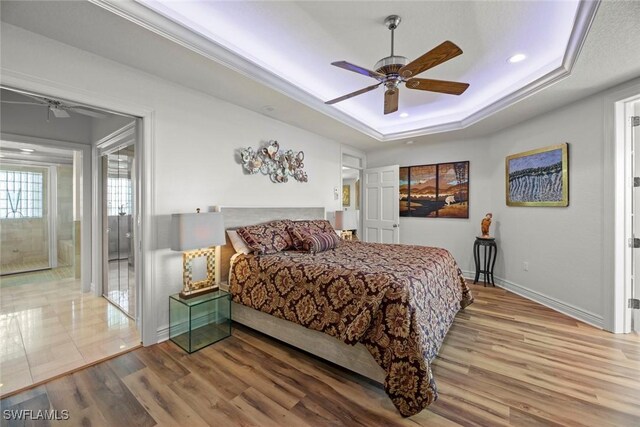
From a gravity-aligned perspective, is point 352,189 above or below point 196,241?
above

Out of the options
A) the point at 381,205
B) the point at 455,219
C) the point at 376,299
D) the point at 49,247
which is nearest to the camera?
the point at 376,299

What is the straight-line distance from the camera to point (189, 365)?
2.21 meters

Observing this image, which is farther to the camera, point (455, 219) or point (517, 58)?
point (455, 219)

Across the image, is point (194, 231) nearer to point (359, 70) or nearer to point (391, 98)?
point (359, 70)

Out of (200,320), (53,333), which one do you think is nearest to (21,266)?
(53,333)

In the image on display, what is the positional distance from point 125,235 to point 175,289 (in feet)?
4.03

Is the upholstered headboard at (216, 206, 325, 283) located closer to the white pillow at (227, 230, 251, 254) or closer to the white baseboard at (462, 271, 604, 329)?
the white pillow at (227, 230, 251, 254)

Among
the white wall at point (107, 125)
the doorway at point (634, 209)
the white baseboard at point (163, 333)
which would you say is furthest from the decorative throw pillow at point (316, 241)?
the doorway at point (634, 209)

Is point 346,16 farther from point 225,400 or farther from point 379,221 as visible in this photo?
point 379,221

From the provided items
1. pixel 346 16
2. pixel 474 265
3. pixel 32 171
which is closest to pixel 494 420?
pixel 346 16

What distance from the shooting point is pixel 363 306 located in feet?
6.27

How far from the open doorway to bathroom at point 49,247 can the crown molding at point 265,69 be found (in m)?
0.92

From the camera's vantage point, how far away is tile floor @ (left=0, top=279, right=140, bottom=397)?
6.93 feet

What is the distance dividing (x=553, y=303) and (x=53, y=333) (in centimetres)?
552
